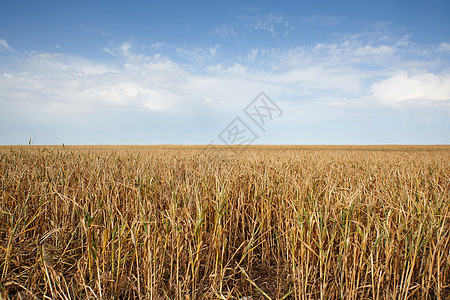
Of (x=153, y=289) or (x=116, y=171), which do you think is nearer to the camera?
(x=153, y=289)

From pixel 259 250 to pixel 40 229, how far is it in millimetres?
1895

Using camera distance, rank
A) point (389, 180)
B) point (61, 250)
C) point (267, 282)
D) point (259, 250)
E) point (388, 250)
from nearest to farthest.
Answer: point (388, 250)
point (267, 282)
point (61, 250)
point (259, 250)
point (389, 180)

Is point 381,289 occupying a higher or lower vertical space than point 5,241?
lower

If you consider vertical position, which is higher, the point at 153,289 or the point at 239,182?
the point at 239,182

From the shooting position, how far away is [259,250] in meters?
1.96

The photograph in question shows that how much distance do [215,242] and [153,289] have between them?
42cm

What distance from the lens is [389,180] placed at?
3.00m

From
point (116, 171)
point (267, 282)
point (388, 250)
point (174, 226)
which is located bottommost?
point (267, 282)

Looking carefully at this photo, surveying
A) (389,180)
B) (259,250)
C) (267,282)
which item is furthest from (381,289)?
(389,180)

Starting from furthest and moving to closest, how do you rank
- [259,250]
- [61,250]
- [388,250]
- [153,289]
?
[259,250] → [61,250] → [388,250] → [153,289]

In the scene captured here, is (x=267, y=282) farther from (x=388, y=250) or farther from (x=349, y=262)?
(x=388, y=250)

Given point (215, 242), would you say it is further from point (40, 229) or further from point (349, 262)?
point (40, 229)

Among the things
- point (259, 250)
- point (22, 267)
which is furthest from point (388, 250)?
point (22, 267)

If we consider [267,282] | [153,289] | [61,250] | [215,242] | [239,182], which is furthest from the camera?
[239,182]
